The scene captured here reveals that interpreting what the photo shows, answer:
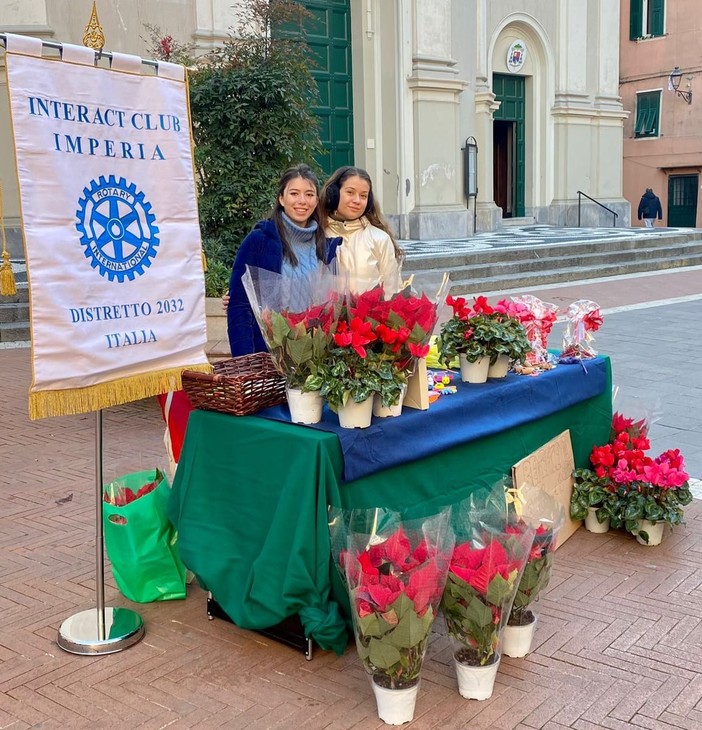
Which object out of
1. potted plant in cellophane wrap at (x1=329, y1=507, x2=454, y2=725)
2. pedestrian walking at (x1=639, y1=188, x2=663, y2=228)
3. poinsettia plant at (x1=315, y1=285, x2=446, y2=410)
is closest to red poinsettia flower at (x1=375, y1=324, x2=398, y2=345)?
poinsettia plant at (x1=315, y1=285, x2=446, y2=410)

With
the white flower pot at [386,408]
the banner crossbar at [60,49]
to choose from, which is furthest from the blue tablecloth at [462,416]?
the banner crossbar at [60,49]

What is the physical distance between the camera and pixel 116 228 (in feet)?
10.6

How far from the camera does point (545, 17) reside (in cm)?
2194

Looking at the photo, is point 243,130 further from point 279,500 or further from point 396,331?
point 279,500

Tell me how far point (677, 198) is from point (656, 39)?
5557 mm

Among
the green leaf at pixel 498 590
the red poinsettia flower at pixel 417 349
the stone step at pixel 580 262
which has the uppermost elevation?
the red poinsettia flower at pixel 417 349

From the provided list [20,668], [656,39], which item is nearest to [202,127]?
[20,668]

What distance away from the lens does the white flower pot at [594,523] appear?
463 centimetres

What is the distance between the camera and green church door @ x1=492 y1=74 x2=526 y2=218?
2230 centimetres

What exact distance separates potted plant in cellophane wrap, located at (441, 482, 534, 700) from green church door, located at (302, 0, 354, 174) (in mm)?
15199

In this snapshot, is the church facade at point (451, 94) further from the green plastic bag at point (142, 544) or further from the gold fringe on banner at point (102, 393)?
the gold fringe on banner at point (102, 393)

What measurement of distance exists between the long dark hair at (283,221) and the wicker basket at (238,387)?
0.76 m

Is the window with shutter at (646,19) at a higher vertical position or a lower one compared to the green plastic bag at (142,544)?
higher

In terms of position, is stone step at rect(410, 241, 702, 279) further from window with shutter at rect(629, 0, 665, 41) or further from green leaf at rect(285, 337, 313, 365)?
window with shutter at rect(629, 0, 665, 41)
